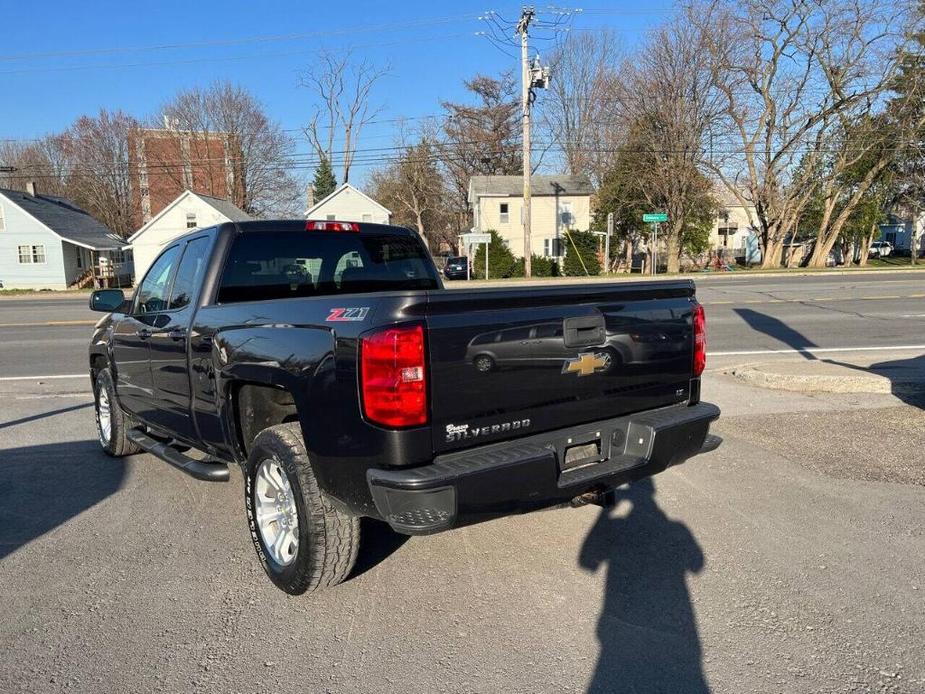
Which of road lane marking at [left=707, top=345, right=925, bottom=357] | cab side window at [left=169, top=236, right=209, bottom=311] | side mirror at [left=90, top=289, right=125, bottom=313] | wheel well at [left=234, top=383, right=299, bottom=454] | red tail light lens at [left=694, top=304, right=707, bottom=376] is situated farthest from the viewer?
road lane marking at [left=707, top=345, right=925, bottom=357]

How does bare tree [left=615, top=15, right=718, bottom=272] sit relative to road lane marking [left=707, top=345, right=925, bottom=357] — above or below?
above

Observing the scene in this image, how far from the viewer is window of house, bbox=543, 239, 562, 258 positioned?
163 ft

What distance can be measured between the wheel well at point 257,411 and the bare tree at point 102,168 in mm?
63489

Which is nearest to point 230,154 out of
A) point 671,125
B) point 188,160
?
point 188,160

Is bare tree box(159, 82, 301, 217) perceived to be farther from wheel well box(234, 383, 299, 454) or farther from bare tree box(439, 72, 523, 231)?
wheel well box(234, 383, 299, 454)

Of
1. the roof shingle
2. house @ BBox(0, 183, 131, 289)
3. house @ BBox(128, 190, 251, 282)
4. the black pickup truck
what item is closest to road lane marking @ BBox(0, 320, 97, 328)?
the black pickup truck

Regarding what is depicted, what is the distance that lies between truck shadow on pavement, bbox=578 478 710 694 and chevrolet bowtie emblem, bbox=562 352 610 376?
3.67 ft

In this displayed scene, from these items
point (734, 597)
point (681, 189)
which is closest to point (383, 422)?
point (734, 597)

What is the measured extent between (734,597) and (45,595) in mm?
3480

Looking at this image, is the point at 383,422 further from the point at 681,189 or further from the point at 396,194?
the point at 396,194

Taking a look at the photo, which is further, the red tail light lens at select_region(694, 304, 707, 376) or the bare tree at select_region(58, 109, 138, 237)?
the bare tree at select_region(58, 109, 138, 237)

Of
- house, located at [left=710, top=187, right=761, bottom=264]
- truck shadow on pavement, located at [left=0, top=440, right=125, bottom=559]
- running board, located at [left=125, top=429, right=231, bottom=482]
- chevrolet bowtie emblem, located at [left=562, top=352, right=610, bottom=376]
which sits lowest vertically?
truck shadow on pavement, located at [left=0, top=440, right=125, bottom=559]

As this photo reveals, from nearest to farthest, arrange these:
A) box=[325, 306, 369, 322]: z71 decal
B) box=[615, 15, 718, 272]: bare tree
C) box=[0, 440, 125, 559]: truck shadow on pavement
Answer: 1. box=[325, 306, 369, 322]: z71 decal
2. box=[0, 440, 125, 559]: truck shadow on pavement
3. box=[615, 15, 718, 272]: bare tree

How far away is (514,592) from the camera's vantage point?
3.40m
